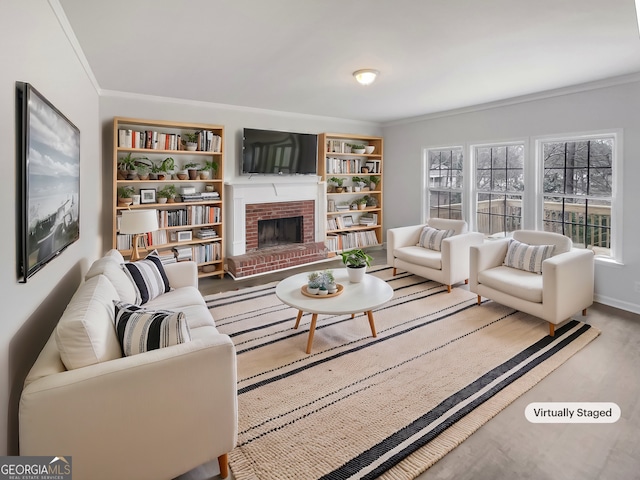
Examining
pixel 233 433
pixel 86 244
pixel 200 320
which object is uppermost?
pixel 86 244

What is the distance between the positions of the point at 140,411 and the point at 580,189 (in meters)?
4.79

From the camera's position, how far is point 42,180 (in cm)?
180

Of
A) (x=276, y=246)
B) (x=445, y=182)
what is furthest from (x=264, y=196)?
(x=445, y=182)

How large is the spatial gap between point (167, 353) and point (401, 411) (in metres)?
1.41

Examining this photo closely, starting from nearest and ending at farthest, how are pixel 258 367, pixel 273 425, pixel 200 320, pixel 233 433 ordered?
pixel 233 433 < pixel 273 425 < pixel 200 320 < pixel 258 367

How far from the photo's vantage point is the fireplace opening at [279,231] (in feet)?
18.9

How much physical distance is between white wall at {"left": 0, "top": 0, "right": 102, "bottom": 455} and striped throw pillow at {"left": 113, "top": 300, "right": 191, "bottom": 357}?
1.32 ft

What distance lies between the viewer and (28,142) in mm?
1583

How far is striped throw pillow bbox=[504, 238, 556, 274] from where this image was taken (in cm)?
369

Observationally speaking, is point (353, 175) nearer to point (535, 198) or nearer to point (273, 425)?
point (535, 198)

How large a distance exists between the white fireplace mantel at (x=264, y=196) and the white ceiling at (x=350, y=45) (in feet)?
4.53

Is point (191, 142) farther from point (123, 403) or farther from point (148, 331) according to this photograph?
point (123, 403)

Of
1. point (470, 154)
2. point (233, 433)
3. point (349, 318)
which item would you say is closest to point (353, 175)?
point (470, 154)

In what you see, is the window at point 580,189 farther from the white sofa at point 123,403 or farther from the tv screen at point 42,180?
the tv screen at point 42,180
